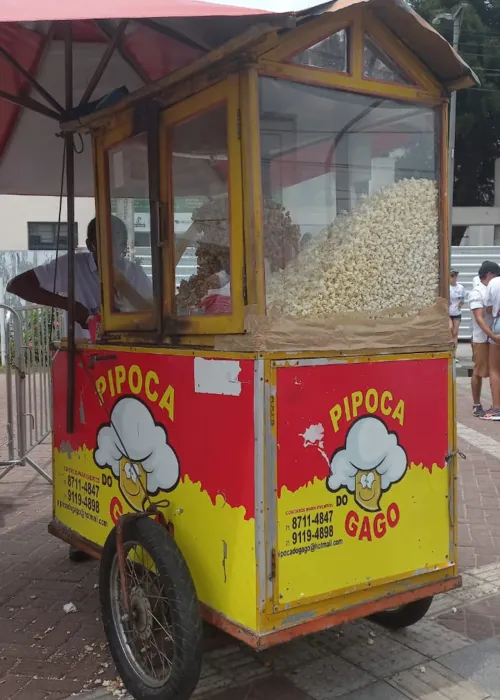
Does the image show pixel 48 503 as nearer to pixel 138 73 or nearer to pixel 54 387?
pixel 54 387

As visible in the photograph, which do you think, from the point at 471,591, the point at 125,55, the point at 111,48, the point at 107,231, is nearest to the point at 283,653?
the point at 471,591

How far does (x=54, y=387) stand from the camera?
→ 3.67 m

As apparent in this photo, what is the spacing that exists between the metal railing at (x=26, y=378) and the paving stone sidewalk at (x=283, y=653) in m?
1.73

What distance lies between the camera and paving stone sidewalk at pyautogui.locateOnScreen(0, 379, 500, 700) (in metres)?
2.77

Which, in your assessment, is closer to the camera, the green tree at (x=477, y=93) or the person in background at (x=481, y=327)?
the person in background at (x=481, y=327)

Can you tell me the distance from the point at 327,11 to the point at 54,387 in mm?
2358

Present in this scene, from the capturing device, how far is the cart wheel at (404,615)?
313cm

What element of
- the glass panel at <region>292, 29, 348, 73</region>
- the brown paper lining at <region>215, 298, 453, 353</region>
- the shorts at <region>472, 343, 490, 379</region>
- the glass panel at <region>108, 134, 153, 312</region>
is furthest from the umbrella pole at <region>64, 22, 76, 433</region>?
the shorts at <region>472, 343, 490, 379</region>

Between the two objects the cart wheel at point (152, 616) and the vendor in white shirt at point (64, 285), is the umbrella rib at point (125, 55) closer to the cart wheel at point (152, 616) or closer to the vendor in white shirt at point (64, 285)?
the vendor in white shirt at point (64, 285)

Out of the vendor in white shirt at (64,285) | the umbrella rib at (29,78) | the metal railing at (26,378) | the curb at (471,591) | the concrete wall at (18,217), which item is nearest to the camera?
the umbrella rib at (29,78)

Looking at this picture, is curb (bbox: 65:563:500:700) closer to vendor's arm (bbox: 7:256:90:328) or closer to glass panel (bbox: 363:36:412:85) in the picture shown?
vendor's arm (bbox: 7:256:90:328)

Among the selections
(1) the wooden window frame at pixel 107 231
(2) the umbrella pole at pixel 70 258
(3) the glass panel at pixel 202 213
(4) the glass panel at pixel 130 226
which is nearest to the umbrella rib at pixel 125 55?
(2) the umbrella pole at pixel 70 258

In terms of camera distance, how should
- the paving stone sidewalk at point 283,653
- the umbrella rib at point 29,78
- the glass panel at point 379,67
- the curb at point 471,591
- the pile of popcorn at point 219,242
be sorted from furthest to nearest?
the curb at point 471,591
the umbrella rib at point 29,78
the paving stone sidewalk at point 283,653
the glass panel at point 379,67
the pile of popcorn at point 219,242

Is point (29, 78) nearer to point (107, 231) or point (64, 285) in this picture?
point (107, 231)
